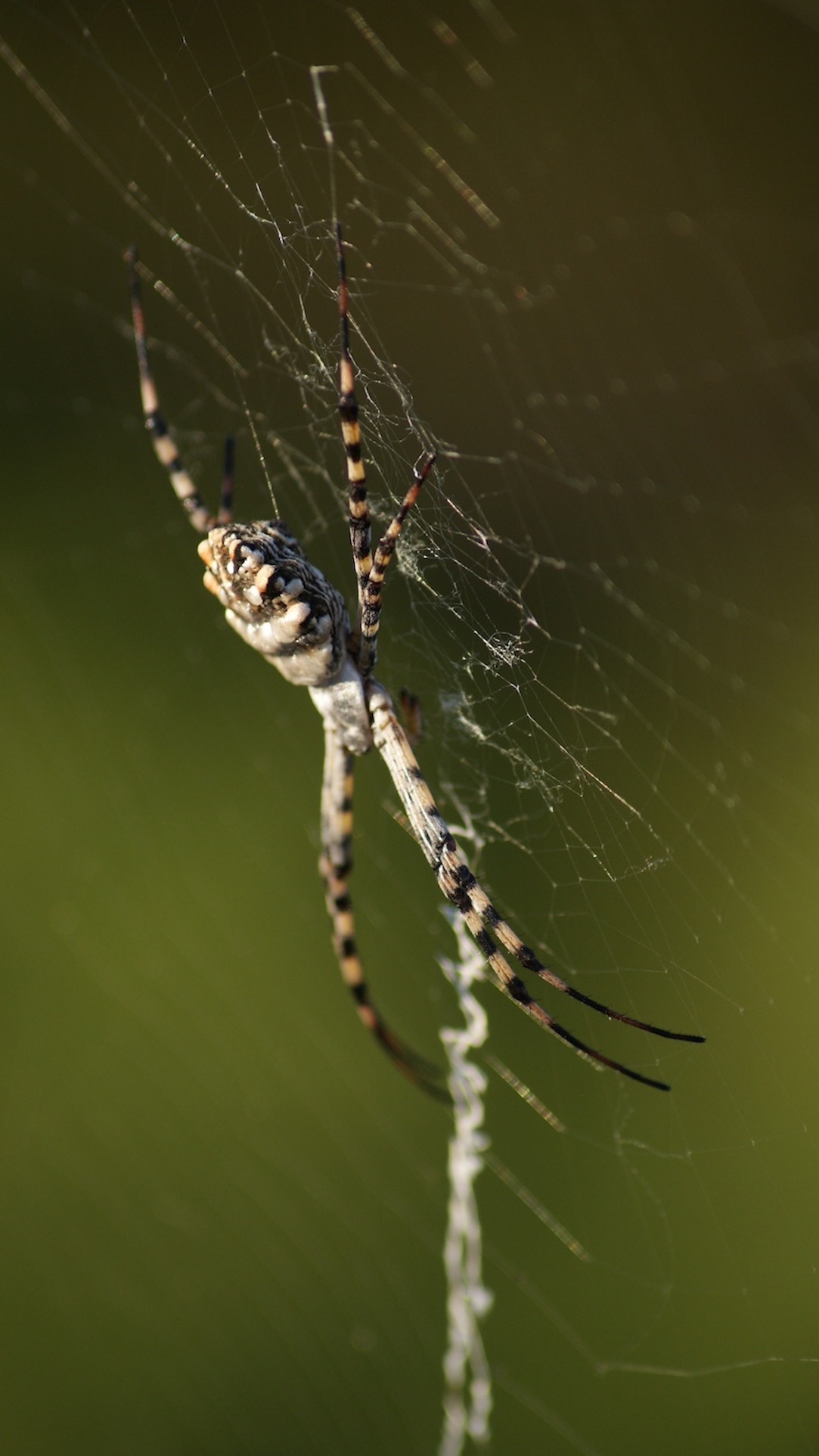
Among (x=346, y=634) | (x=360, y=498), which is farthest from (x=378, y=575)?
(x=346, y=634)

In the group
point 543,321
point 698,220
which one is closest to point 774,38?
point 698,220

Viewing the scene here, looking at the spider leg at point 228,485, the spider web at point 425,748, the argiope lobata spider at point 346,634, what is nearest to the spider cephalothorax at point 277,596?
the argiope lobata spider at point 346,634

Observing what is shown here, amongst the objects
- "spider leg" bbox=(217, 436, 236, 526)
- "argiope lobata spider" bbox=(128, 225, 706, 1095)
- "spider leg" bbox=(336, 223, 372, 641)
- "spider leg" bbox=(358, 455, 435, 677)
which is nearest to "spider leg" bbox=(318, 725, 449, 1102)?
"argiope lobata spider" bbox=(128, 225, 706, 1095)

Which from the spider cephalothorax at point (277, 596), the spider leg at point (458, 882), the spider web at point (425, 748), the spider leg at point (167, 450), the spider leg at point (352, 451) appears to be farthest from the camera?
the spider web at point (425, 748)

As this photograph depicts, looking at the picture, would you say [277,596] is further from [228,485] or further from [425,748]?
[425,748]

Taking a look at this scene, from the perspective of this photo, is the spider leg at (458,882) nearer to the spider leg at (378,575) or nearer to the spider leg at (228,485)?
the spider leg at (378,575)

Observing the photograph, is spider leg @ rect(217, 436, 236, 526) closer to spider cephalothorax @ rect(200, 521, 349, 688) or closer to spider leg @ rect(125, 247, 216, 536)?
spider leg @ rect(125, 247, 216, 536)

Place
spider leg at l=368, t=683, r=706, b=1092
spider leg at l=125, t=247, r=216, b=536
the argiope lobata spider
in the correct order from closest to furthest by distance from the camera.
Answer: the argiope lobata spider
spider leg at l=368, t=683, r=706, b=1092
spider leg at l=125, t=247, r=216, b=536
